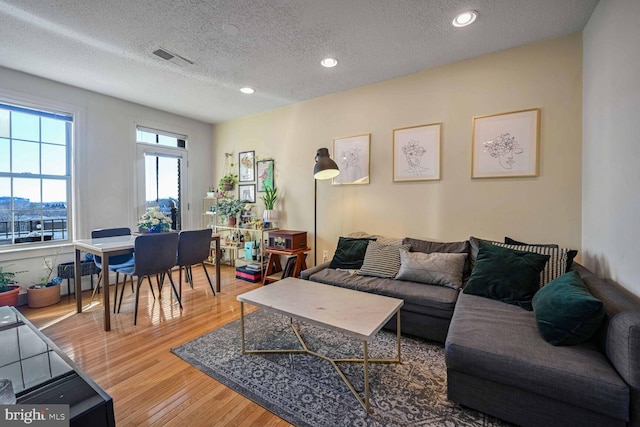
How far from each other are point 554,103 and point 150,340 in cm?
409

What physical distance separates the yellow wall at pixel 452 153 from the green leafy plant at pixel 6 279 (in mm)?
3144

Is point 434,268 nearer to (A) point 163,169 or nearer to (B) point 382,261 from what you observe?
(B) point 382,261

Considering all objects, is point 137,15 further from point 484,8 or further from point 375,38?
point 484,8

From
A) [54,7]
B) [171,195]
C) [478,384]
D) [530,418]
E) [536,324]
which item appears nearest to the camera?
[530,418]

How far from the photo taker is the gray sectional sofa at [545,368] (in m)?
1.20

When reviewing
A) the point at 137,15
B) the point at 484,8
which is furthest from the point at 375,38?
the point at 137,15

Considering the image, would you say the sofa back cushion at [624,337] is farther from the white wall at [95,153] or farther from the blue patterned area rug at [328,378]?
the white wall at [95,153]

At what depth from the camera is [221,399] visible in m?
1.67

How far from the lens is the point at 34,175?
3283mm

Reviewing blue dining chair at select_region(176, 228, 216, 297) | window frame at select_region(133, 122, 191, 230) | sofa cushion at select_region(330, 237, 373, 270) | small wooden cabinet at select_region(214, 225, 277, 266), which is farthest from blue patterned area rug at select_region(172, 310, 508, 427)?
window frame at select_region(133, 122, 191, 230)

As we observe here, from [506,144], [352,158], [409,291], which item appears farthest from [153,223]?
[506,144]

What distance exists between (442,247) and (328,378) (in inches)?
66.8

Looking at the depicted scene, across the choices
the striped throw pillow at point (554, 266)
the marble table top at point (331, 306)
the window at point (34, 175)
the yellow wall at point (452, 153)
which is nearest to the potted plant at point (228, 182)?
the yellow wall at point (452, 153)

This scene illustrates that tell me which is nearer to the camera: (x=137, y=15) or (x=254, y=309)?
(x=137, y=15)
